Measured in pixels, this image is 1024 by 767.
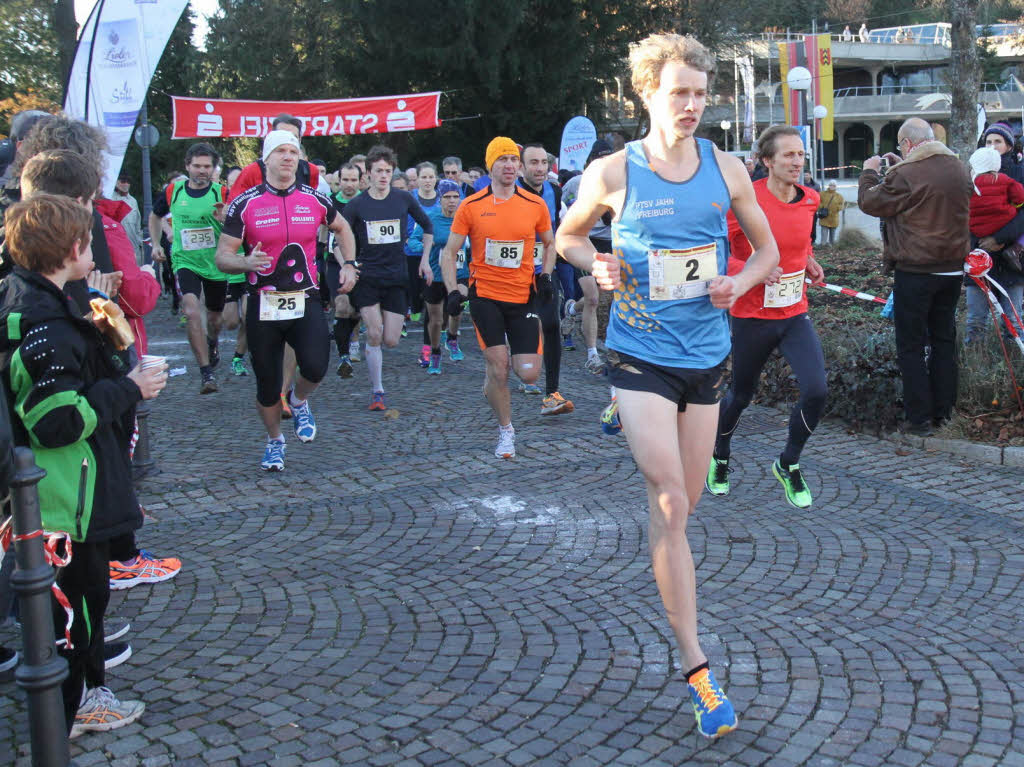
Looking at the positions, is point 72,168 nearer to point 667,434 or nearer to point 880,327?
point 667,434

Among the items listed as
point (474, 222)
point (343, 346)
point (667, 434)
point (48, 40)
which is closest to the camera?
point (667, 434)

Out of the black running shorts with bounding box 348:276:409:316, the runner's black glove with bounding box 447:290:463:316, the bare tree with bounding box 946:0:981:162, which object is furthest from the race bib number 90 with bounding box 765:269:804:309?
the bare tree with bounding box 946:0:981:162

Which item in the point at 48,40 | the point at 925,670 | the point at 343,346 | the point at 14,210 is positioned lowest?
the point at 925,670

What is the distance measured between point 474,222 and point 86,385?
14.8 ft

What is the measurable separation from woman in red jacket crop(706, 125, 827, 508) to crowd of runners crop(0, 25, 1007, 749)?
0.04 ft

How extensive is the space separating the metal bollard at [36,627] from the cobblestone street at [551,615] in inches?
18.3

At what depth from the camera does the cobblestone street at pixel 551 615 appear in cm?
333

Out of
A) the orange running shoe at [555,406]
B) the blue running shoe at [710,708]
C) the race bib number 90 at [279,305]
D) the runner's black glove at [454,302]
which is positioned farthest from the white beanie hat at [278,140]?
the blue running shoe at [710,708]

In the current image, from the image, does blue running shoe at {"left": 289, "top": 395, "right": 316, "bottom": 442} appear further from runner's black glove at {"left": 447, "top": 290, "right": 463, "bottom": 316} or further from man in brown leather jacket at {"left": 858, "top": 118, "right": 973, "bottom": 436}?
man in brown leather jacket at {"left": 858, "top": 118, "right": 973, "bottom": 436}

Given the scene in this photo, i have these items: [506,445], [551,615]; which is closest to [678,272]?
[551,615]

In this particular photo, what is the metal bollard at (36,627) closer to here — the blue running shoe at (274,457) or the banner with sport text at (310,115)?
the blue running shoe at (274,457)

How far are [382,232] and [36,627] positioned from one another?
23.0 ft

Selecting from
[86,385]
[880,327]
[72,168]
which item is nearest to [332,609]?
[86,385]

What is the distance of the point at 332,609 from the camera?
→ 4480 millimetres
